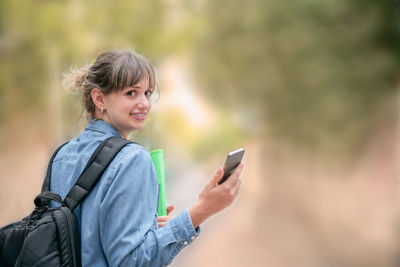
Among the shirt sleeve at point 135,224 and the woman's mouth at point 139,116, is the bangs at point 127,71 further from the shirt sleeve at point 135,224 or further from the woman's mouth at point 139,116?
the shirt sleeve at point 135,224

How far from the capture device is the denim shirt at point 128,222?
89 centimetres

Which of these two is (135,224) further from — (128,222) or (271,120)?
(271,120)

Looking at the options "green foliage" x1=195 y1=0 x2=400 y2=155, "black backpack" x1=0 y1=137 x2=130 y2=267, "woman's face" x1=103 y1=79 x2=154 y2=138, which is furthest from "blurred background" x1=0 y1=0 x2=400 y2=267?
"black backpack" x1=0 y1=137 x2=130 y2=267

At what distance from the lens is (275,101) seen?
5.12 metres

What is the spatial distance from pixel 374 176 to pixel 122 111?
15.0 feet

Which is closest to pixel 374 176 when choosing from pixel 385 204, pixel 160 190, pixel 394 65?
pixel 385 204

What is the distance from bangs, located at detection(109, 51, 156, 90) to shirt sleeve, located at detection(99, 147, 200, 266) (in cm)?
20

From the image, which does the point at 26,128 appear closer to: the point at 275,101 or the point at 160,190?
the point at 275,101

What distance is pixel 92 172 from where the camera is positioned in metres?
0.93

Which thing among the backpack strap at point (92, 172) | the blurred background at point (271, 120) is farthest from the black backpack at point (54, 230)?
the blurred background at point (271, 120)

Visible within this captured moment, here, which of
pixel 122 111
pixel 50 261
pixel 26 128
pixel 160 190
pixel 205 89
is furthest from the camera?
pixel 205 89

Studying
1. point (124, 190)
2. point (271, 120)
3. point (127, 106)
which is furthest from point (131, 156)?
point (271, 120)

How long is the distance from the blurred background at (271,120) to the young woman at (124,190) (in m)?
3.67

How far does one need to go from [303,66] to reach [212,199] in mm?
4366
